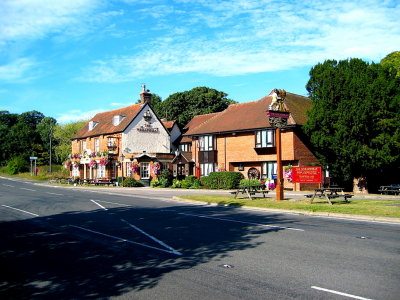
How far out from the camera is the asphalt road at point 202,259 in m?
6.07

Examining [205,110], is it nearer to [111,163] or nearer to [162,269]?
[111,163]

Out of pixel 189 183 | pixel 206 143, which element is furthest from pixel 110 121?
pixel 189 183

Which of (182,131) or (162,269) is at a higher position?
(182,131)

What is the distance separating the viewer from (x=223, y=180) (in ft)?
114

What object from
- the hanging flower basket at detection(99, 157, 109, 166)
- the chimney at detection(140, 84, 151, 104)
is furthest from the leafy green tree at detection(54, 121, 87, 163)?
the chimney at detection(140, 84, 151, 104)

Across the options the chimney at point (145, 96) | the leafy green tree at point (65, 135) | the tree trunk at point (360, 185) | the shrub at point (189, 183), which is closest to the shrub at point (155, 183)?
the shrub at point (189, 183)

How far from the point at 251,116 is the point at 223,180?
8045 mm

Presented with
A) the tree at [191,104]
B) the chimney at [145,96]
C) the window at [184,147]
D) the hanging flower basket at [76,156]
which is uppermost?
the tree at [191,104]

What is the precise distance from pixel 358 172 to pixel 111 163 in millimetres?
29544

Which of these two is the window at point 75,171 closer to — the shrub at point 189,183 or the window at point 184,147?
the window at point 184,147

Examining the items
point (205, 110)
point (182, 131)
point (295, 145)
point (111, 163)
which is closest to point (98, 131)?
point (111, 163)

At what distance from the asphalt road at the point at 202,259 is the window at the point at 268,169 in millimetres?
22445

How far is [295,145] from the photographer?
34.1 metres

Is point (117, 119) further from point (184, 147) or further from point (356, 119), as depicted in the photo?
point (356, 119)
